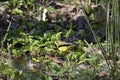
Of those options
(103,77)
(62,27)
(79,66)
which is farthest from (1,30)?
(103,77)

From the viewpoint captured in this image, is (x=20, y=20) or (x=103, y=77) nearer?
(x=103, y=77)

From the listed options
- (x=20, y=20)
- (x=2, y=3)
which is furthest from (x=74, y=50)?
(x=2, y=3)

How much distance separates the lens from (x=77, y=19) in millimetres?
3500

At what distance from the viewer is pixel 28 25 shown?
10.7 ft

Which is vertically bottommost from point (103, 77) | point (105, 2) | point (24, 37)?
point (103, 77)

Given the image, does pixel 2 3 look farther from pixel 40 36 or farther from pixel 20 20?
pixel 40 36

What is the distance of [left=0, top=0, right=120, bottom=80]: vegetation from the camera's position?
2.29 m

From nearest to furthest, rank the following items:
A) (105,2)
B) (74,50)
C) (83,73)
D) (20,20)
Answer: (105,2) < (83,73) < (74,50) < (20,20)

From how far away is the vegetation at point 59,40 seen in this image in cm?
229

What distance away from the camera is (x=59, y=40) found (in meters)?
3.05

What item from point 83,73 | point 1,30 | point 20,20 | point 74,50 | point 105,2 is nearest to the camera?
point 105,2

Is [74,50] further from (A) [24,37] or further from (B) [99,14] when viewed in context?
(B) [99,14]

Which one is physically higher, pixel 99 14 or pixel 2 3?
pixel 2 3

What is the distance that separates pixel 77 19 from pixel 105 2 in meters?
1.30
